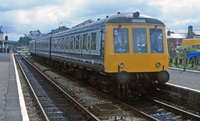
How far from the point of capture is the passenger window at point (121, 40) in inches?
385

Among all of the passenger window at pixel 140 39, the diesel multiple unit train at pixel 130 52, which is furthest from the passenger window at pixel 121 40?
the passenger window at pixel 140 39

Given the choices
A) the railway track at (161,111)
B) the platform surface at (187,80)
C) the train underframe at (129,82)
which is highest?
the train underframe at (129,82)

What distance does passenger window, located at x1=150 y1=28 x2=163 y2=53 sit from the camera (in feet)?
33.0

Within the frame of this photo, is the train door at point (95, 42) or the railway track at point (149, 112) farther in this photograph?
the train door at point (95, 42)

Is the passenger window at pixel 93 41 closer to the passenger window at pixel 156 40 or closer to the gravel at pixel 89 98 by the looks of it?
the gravel at pixel 89 98

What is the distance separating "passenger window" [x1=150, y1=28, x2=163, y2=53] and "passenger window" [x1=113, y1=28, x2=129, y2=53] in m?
0.93

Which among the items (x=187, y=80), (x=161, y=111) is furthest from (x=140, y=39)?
(x=187, y=80)

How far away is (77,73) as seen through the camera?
15281mm

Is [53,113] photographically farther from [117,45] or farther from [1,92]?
[1,92]

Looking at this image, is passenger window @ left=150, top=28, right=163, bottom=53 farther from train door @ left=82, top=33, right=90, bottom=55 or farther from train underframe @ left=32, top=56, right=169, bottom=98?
train door @ left=82, top=33, right=90, bottom=55

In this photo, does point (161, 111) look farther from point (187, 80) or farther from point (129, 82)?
point (187, 80)

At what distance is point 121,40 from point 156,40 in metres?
1.30

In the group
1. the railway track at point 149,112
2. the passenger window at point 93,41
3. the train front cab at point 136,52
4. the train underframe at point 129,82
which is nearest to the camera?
the railway track at point 149,112

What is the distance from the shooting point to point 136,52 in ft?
32.4
